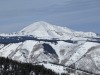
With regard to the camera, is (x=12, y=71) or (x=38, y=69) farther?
(x=38, y=69)

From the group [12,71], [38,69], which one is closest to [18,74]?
[12,71]

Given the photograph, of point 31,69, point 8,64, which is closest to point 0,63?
point 8,64

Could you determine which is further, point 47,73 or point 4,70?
point 47,73

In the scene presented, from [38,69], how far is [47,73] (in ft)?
7.35

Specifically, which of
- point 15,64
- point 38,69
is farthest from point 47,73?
point 15,64

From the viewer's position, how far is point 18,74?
78750 mm

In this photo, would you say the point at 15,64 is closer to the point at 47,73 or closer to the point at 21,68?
the point at 21,68

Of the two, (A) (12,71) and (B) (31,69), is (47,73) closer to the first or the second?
(B) (31,69)

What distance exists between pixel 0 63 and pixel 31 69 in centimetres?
686

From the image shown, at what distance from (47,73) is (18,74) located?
898 centimetres

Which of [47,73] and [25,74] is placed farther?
[47,73]

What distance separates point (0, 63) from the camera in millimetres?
82062

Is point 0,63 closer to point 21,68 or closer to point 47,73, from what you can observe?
point 21,68

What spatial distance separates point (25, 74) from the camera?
262 ft
